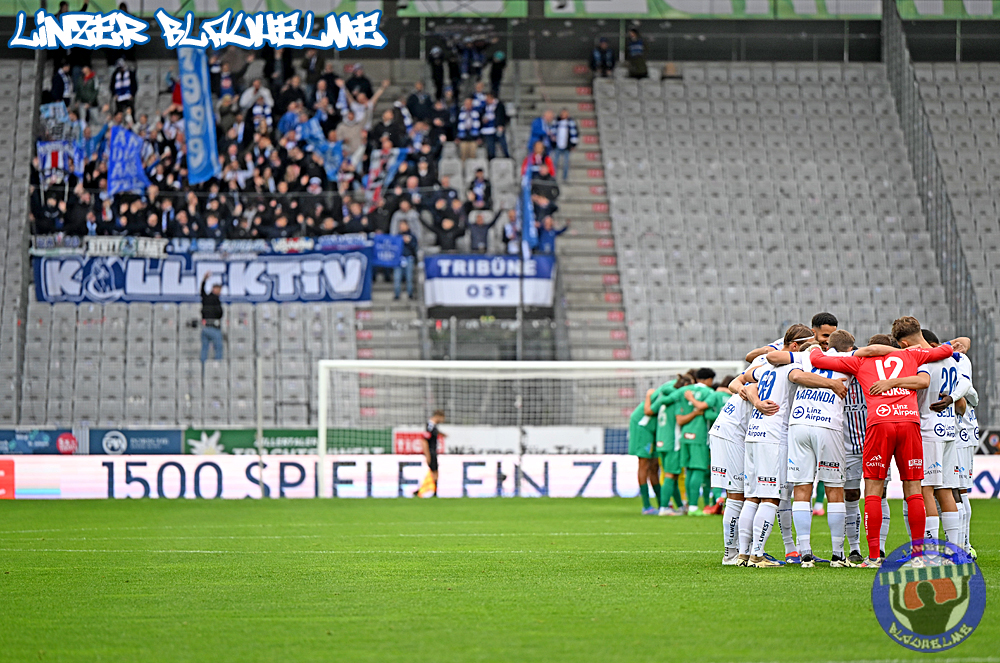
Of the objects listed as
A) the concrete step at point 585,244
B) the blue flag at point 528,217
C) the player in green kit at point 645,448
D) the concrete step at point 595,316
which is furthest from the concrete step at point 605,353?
the player in green kit at point 645,448

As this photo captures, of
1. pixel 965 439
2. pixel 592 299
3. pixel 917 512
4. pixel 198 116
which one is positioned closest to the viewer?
pixel 917 512

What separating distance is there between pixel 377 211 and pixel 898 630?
71.1 feet

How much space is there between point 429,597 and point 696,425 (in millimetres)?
9296

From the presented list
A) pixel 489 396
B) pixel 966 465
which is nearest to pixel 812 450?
pixel 966 465

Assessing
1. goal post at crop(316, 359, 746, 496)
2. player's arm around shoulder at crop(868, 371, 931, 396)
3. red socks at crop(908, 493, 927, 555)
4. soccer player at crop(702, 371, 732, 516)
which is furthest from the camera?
goal post at crop(316, 359, 746, 496)

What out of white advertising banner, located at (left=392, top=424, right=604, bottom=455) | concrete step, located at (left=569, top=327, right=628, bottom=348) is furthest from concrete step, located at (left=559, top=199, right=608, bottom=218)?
white advertising banner, located at (left=392, top=424, right=604, bottom=455)

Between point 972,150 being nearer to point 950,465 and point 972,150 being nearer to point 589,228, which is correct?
point 589,228

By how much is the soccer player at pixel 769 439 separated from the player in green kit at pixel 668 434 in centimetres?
686

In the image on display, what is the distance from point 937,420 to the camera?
10.1m

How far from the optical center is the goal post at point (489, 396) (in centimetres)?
2436

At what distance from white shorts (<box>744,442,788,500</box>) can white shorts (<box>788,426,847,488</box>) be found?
0.15 m

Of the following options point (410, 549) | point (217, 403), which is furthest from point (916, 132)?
point (410, 549)

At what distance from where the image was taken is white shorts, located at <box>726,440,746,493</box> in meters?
11.0

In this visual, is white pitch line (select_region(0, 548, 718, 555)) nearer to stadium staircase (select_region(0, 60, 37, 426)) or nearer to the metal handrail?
the metal handrail
